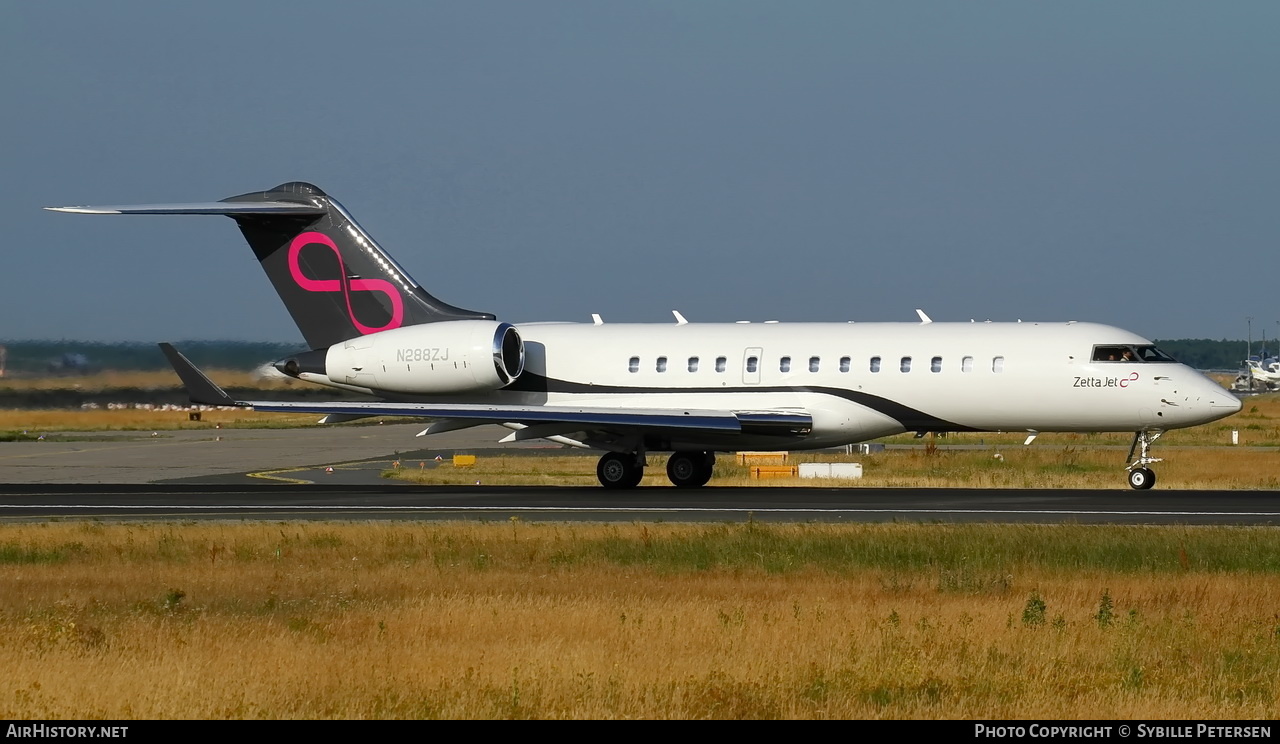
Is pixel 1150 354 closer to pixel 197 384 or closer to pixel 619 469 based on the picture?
pixel 619 469

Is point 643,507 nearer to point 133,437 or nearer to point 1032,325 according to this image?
point 1032,325

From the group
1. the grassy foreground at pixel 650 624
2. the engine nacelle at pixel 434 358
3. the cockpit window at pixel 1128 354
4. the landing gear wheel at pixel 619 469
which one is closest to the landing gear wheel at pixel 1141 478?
the cockpit window at pixel 1128 354

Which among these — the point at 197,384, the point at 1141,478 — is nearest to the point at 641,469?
the point at 197,384

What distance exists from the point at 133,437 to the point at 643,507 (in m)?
48.0

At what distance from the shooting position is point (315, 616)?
13.4 meters

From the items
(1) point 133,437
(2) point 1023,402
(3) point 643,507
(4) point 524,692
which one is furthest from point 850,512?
(1) point 133,437

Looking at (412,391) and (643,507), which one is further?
(412,391)

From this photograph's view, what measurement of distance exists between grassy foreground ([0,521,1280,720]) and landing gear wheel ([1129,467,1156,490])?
847cm

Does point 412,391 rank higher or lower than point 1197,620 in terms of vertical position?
higher

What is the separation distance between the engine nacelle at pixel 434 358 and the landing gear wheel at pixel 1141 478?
41.2 ft

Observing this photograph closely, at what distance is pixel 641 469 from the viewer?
3186 cm

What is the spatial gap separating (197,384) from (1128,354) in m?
17.7

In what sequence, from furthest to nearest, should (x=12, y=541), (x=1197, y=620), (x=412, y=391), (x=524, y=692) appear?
(x=412, y=391) < (x=12, y=541) < (x=1197, y=620) < (x=524, y=692)
